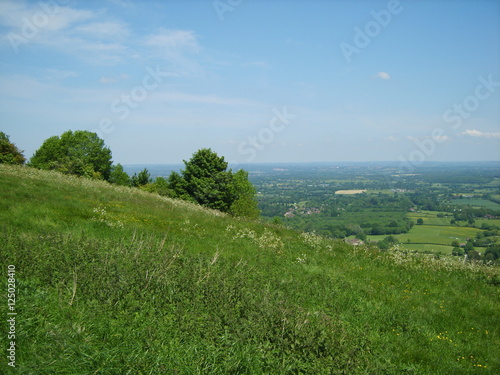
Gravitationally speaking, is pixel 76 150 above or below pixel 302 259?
above

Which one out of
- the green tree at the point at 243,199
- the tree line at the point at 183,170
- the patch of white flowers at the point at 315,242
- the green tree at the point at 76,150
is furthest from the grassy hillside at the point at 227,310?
the green tree at the point at 76,150

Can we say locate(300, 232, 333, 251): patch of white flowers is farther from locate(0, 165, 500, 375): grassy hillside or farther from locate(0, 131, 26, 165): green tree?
locate(0, 131, 26, 165): green tree

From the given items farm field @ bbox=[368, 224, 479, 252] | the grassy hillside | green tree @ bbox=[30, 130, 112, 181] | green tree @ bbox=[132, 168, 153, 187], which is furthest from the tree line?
the grassy hillside

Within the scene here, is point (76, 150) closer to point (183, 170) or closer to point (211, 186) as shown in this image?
point (183, 170)

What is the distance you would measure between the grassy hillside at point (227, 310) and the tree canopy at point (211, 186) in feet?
115

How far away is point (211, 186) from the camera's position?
157 ft

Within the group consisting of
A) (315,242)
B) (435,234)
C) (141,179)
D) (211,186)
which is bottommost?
(435,234)

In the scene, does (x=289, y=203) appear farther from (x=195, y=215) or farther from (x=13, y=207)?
(x=13, y=207)

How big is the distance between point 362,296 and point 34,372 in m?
7.78

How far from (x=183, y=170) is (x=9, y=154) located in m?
21.9

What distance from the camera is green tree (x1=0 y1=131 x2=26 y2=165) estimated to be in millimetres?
41531

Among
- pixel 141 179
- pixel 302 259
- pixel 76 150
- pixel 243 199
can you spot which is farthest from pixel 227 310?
pixel 141 179

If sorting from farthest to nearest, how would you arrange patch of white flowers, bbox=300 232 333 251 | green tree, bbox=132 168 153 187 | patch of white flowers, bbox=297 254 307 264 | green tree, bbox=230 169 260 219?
green tree, bbox=132 168 153 187 < green tree, bbox=230 169 260 219 < patch of white flowers, bbox=300 232 333 251 < patch of white flowers, bbox=297 254 307 264

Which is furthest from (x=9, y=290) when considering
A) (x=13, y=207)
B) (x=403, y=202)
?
(x=403, y=202)
